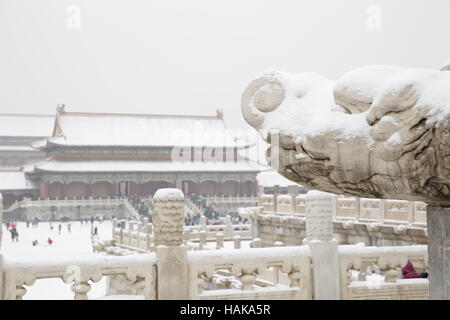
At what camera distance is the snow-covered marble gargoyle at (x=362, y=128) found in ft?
5.40

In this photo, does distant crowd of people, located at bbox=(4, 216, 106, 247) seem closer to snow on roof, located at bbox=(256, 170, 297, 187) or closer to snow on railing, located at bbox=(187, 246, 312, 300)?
snow on roof, located at bbox=(256, 170, 297, 187)

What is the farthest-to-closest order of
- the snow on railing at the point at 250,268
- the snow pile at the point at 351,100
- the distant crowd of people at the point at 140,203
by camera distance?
the distant crowd of people at the point at 140,203, the snow on railing at the point at 250,268, the snow pile at the point at 351,100

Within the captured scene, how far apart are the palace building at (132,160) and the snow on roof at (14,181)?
18.9 inches

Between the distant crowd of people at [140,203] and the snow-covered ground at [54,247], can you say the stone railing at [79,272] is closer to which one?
the snow-covered ground at [54,247]

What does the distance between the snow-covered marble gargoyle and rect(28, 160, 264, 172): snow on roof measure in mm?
38473

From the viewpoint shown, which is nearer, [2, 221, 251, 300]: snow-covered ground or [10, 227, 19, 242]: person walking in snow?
[2, 221, 251, 300]: snow-covered ground

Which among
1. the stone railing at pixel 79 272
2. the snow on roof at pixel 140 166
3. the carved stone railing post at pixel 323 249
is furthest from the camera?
the snow on roof at pixel 140 166

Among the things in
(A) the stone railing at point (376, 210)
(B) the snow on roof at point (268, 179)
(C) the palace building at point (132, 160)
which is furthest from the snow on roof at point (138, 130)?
(A) the stone railing at point (376, 210)

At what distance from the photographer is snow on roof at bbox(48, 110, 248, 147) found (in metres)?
42.1

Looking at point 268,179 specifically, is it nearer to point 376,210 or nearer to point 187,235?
point 187,235

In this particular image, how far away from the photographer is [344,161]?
5.91 ft

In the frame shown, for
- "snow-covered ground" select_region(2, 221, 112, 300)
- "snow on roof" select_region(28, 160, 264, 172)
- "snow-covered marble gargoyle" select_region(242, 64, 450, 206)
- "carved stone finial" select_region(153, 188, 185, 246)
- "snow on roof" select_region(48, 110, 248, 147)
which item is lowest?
"snow-covered ground" select_region(2, 221, 112, 300)

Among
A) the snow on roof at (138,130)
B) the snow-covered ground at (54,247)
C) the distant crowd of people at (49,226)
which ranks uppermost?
the snow on roof at (138,130)

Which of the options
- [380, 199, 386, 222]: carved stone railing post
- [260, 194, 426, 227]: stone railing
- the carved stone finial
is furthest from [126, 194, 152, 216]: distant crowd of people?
the carved stone finial
